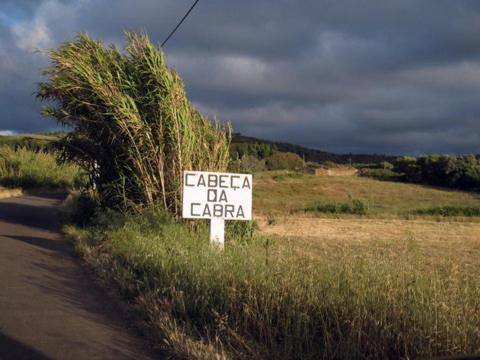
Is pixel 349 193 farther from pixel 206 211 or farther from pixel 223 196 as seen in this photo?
pixel 206 211

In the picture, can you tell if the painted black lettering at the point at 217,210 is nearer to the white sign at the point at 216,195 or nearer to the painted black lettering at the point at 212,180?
the white sign at the point at 216,195

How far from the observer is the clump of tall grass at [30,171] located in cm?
4647

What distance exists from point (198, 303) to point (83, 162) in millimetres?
11292

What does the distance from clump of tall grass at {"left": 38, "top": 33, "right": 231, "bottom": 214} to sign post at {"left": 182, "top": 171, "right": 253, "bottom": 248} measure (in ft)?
11.8

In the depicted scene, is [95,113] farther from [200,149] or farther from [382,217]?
[382,217]

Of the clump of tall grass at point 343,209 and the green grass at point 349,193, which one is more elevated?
the green grass at point 349,193

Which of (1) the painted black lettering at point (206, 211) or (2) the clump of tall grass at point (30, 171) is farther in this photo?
(2) the clump of tall grass at point (30, 171)

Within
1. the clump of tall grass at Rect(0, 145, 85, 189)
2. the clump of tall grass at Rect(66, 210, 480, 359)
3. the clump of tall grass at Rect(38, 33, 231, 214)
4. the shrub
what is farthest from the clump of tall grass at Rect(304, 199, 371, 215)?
the shrub

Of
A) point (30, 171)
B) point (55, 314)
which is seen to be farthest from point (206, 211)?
point (30, 171)

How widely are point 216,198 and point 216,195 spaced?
0.05 meters

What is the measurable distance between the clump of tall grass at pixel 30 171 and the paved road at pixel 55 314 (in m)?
34.1

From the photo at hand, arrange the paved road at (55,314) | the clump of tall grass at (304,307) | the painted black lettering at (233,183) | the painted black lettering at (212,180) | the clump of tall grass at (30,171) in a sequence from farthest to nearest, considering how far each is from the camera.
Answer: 1. the clump of tall grass at (30,171)
2. the painted black lettering at (233,183)
3. the painted black lettering at (212,180)
4. the paved road at (55,314)
5. the clump of tall grass at (304,307)

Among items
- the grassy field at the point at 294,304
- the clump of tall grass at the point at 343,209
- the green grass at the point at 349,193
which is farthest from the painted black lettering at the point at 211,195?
the green grass at the point at 349,193

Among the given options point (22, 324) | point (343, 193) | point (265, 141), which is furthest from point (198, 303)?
point (265, 141)
